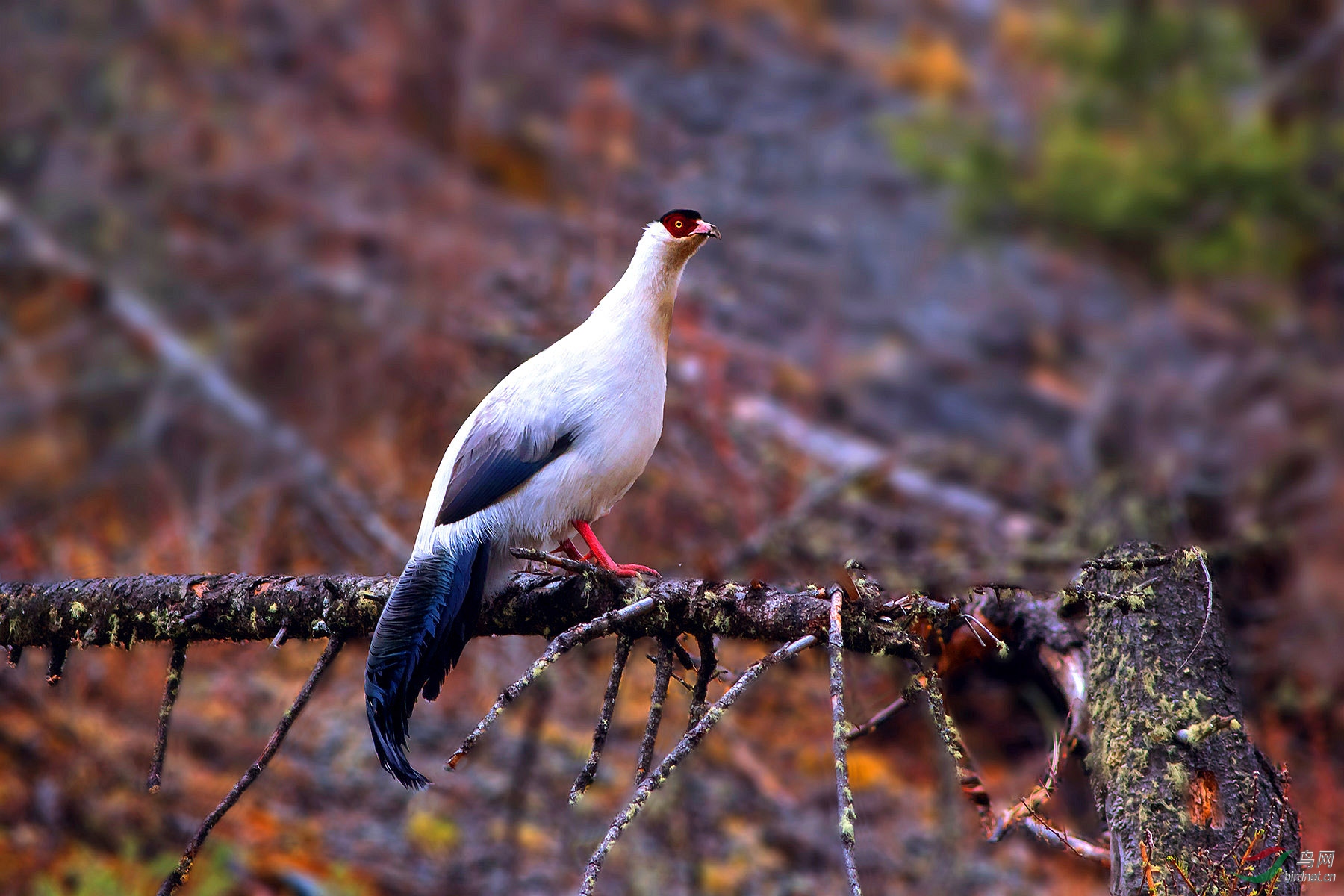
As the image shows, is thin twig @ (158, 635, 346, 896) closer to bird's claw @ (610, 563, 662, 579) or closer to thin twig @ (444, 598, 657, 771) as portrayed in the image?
thin twig @ (444, 598, 657, 771)

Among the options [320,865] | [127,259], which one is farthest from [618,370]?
[127,259]

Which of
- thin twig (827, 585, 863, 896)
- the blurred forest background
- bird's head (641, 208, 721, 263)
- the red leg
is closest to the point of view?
thin twig (827, 585, 863, 896)

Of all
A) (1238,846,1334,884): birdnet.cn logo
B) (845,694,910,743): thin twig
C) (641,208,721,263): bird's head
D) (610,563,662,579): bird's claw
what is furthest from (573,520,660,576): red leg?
(1238,846,1334,884): birdnet.cn logo

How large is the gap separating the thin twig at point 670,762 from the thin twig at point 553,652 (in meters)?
0.24

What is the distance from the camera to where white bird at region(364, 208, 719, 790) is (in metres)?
2.39

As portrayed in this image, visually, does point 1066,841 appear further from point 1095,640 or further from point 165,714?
point 165,714

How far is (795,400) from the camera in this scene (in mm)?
9375

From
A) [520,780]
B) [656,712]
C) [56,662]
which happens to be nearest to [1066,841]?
[656,712]

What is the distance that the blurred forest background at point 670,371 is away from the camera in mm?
6324

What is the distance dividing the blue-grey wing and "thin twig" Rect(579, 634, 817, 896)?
3.94 ft

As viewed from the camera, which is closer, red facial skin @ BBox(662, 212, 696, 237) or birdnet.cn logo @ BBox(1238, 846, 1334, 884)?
birdnet.cn logo @ BBox(1238, 846, 1334, 884)

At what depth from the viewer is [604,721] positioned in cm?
194

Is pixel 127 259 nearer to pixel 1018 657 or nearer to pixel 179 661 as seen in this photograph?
pixel 179 661

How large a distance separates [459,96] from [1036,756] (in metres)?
7.44
